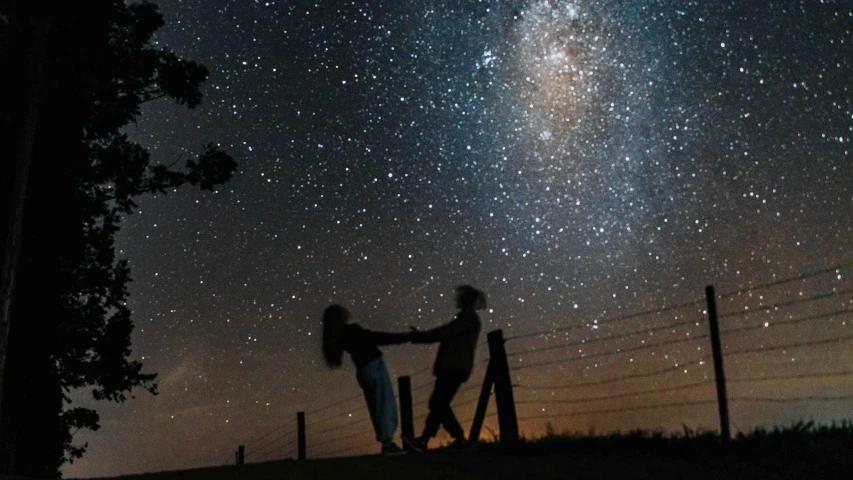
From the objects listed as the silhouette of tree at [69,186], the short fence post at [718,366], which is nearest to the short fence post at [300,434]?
the silhouette of tree at [69,186]

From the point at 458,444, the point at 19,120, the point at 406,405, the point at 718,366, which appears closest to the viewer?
the point at 718,366

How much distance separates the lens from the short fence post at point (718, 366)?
7.90 meters

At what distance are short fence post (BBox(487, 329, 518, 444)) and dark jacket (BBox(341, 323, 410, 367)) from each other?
49.5 inches

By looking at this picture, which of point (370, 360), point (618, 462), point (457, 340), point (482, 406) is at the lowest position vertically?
point (618, 462)

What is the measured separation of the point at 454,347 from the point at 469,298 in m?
0.52

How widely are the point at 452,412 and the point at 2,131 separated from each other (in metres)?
7.61

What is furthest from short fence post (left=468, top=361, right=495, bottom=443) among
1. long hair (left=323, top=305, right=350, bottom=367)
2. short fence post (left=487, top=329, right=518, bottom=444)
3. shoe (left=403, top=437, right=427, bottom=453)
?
long hair (left=323, top=305, right=350, bottom=367)

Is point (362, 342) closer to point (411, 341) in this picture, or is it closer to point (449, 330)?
point (411, 341)

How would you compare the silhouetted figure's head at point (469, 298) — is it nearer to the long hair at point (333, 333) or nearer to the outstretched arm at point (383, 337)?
the outstretched arm at point (383, 337)

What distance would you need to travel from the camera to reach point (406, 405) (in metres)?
11.2

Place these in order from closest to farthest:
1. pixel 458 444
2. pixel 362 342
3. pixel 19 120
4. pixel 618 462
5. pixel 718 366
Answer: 1. pixel 618 462
2. pixel 718 366
3. pixel 362 342
4. pixel 458 444
5. pixel 19 120

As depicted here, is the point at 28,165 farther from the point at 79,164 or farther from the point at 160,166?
the point at 160,166

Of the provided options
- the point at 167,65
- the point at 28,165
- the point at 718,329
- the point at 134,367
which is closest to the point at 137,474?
the point at 718,329

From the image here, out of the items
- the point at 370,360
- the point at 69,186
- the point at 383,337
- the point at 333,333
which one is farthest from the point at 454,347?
the point at 69,186
